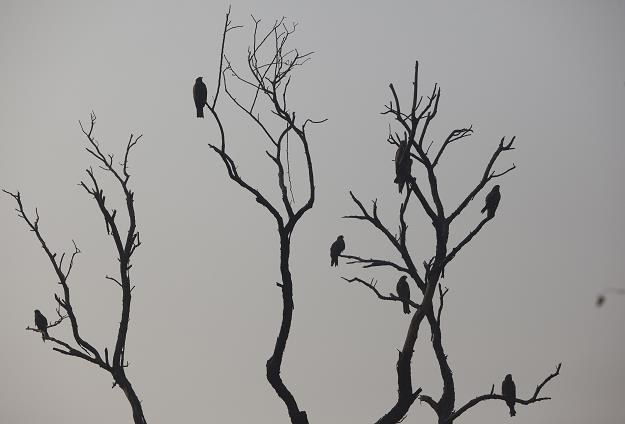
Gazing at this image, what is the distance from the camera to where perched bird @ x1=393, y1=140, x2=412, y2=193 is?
9.65 metres

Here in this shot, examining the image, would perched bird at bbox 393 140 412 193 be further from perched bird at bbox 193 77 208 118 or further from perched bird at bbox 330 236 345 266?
perched bird at bbox 330 236 345 266

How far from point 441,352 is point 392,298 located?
1193 millimetres

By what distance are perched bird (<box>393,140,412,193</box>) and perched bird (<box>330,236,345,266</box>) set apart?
359 cm

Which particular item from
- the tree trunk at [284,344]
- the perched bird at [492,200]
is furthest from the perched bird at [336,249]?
the tree trunk at [284,344]

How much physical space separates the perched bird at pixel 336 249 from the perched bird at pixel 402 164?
359cm

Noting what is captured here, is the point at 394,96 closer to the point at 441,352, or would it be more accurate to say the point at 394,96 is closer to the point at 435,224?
the point at 435,224

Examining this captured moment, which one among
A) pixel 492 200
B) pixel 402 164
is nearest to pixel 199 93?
pixel 402 164

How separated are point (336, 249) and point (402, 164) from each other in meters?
4.49

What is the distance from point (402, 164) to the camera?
31.9 ft

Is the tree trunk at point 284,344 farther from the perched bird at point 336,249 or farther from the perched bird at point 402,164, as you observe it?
the perched bird at point 336,249

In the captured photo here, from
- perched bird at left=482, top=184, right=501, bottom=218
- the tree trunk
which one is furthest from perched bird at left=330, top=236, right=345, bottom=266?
the tree trunk

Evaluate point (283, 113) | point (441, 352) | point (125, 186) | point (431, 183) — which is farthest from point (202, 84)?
point (441, 352)

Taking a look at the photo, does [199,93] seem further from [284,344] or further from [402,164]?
[284,344]

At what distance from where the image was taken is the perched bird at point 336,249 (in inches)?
544
